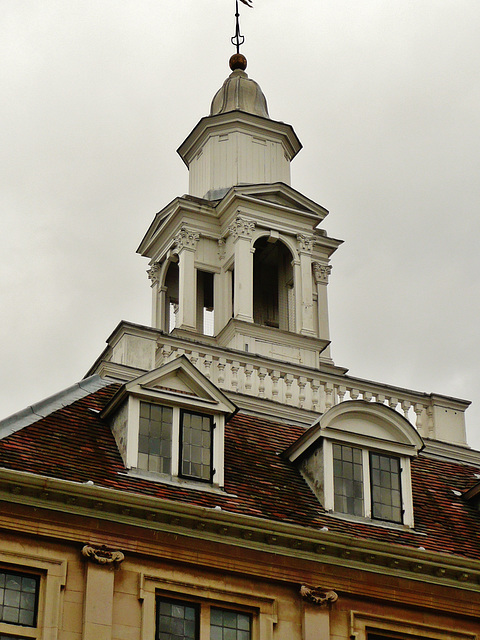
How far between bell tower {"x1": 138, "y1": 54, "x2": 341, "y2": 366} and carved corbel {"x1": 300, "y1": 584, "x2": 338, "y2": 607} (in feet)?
35.9

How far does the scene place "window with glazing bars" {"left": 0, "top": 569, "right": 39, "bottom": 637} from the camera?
23.3 m

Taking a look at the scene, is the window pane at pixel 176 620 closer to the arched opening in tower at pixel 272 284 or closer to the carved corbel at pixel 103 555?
the carved corbel at pixel 103 555

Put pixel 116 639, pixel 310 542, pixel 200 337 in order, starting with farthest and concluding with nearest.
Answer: pixel 200 337, pixel 310 542, pixel 116 639

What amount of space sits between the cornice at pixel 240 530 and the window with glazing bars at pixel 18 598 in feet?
3.92

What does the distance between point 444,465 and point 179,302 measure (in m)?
9.30

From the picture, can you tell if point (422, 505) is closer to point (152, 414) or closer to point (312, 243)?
point (152, 414)

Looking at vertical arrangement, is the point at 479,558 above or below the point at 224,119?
below

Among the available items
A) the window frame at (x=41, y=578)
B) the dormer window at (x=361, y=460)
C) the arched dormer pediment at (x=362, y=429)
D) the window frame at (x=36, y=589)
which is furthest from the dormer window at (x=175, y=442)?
the window frame at (x=36, y=589)

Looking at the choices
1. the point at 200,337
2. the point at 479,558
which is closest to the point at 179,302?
the point at 200,337

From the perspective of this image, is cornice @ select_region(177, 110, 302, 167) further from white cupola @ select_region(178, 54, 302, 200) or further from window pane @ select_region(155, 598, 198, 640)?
window pane @ select_region(155, 598, 198, 640)

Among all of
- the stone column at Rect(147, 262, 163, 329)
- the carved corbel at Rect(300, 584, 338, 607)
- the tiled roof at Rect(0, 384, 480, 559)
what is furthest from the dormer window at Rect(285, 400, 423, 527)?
the stone column at Rect(147, 262, 163, 329)

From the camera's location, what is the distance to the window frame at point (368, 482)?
1072 inches

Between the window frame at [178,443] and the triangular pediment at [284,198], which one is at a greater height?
the triangular pediment at [284,198]

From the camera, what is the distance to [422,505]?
93.8 feet
